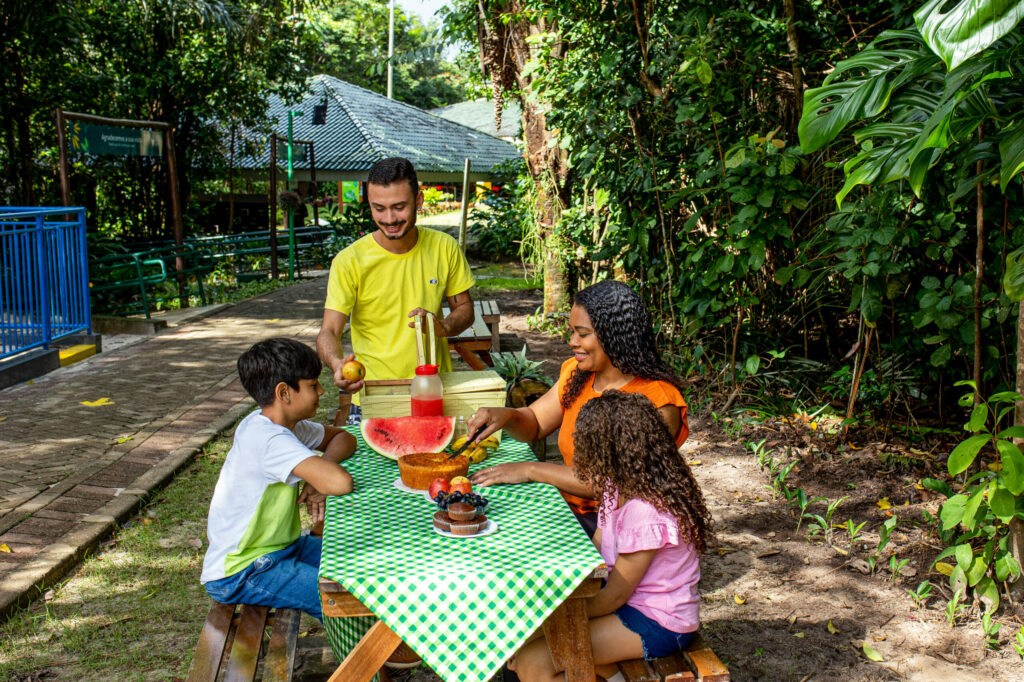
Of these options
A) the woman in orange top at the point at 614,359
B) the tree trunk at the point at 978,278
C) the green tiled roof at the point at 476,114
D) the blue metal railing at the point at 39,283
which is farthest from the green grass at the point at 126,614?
the green tiled roof at the point at 476,114

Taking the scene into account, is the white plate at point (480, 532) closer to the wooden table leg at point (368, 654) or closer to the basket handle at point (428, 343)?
the wooden table leg at point (368, 654)

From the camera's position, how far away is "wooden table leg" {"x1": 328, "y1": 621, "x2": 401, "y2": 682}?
2428 millimetres

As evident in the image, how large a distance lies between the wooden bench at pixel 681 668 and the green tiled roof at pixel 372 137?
23790 mm

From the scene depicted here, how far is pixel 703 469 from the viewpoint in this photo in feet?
19.6

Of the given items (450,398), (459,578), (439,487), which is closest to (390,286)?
(450,398)

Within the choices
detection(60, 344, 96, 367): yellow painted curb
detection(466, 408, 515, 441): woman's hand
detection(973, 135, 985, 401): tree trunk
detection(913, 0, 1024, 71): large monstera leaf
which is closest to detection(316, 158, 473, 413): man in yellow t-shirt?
detection(466, 408, 515, 441): woman's hand

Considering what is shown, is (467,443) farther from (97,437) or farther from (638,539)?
(97,437)

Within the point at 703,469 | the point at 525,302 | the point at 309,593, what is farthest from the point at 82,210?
the point at 309,593

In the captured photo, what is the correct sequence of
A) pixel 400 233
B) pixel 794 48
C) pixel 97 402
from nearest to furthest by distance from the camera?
pixel 400 233, pixel 794 48, pixel 97 402

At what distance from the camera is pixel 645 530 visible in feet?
8.64

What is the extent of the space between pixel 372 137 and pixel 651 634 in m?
26.2

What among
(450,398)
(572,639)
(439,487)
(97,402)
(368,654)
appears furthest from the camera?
(97,402)

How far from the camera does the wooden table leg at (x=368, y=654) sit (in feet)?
7.97

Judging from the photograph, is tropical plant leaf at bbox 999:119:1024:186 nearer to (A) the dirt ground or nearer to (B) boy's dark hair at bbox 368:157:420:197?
(A) the dirt ground
